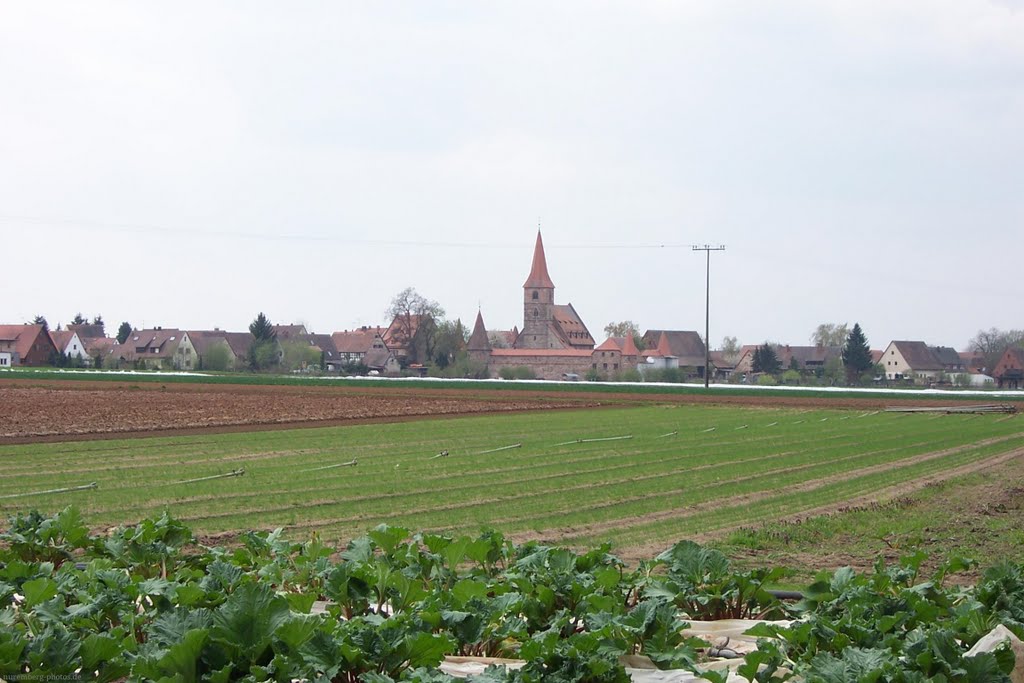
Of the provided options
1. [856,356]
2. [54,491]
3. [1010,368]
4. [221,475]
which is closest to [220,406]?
[221,475]

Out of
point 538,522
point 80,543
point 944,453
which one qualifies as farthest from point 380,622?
point 944,453

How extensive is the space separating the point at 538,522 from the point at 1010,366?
14786 cm

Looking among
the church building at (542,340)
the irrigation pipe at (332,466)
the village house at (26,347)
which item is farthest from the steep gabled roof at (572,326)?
the irrigation pipe at (332,466)

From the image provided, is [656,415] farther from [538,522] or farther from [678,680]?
[678,680]

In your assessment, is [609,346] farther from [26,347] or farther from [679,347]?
[26,347]

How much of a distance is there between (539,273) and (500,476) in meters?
154

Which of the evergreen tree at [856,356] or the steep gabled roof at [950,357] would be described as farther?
the steep gabled roof at [950,357]

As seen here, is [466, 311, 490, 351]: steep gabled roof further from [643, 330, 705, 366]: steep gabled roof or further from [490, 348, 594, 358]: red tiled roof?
[643, 330, 705, 366]: steep gabled roof

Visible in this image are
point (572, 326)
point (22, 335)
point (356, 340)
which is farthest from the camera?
point (572, 326)

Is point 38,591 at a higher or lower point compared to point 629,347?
lower

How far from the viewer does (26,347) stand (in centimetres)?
13662

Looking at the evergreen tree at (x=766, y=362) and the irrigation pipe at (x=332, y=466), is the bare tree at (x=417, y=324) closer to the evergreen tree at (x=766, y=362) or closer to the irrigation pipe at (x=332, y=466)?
the evergreen tree at (x=766, y=362)

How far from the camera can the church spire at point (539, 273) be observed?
174250 mm

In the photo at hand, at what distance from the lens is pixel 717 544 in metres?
13.8
